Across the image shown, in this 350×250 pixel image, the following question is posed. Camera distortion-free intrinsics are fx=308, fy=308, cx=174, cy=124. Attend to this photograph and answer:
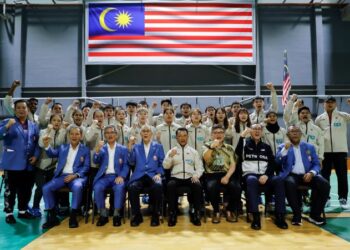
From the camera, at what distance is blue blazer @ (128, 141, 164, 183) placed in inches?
171

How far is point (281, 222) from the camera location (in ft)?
13.0

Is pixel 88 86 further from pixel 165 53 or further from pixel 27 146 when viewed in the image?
pixel 27 146

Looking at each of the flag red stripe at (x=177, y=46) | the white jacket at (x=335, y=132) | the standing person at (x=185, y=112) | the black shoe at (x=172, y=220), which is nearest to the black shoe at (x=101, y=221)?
the black shoe at (x=172, y=220)

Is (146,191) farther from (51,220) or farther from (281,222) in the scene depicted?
(281,222)

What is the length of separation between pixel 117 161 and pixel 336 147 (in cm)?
354

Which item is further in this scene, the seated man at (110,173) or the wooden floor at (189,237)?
the seated man at (110,173)

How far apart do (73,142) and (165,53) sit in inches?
248

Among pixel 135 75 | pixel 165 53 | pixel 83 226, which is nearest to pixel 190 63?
pixel 165 53

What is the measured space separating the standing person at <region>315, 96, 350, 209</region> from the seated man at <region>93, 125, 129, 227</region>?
3292mm

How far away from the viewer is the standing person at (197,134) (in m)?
4.91

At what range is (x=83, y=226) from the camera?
4082mm

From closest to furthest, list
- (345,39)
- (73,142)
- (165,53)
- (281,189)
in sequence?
1. (281,189)
2. (73,142)
3. (165,53)
4. (345,39)

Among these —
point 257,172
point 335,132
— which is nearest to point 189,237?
point 257,172

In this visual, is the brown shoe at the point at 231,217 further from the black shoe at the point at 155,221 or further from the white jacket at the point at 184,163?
the black shoe at the point at 155,221
